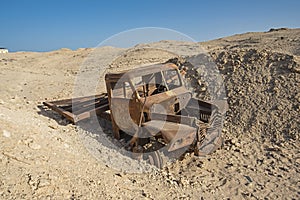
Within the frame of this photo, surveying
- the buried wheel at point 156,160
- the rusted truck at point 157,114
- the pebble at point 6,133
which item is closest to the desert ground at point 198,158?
the pebble at point 6,133

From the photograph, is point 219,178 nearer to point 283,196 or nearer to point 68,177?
point 283,196

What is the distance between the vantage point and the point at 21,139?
151 inches

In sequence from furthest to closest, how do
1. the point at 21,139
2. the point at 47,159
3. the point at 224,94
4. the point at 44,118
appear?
the point at 224,94
the point at 44,118
the point at 21,139
the point at 47,159

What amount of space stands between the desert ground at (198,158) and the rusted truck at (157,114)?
1.32 ft

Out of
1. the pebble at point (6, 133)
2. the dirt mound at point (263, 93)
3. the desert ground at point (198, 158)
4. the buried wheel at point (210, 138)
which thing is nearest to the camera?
the desert ground at point (198, 158)

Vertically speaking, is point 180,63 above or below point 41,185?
above

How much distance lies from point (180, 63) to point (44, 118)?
479 cm

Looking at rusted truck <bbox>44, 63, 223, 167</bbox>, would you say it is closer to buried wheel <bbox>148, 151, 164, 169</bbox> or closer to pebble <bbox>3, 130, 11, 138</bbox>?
buried wheel <bbox>148, 151, 164, 169</bbox>

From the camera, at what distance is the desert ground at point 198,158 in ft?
10.3

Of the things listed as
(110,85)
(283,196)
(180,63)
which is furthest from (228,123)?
(180,63)

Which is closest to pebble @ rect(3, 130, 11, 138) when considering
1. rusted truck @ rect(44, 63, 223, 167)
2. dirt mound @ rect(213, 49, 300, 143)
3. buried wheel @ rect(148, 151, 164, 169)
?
rusted truck @ rect(44, 63, 223, 167)

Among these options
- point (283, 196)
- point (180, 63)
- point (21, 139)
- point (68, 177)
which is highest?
point (180, 63)

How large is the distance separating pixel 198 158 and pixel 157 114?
112cm

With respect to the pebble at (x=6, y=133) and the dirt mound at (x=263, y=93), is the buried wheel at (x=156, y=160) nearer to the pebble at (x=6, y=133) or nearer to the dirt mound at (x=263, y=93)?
the dirt mound at (x=263, y=93)
